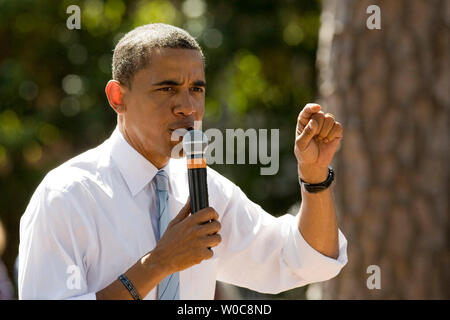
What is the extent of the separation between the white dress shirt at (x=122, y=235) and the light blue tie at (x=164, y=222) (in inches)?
1.8

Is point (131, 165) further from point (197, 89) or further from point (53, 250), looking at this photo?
point (53, 250)

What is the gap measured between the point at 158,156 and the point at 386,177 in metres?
2.36

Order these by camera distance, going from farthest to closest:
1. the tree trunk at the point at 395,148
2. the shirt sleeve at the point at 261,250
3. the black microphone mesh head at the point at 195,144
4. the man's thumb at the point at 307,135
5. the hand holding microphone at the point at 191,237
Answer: the tree trunk at the point at 395,148
the shirt sleeve at the point at 261,250
the man's thumb at the point at 307,135
the black microphone mesh head at the point at 195,144
the hand holding microphone at the point at 191,237

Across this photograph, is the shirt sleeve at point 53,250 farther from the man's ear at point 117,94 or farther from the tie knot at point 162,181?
the man's ear at point 117,94

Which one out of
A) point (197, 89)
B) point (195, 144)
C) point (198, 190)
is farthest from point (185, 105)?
point (198, 190)

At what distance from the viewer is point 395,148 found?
487 centimetres

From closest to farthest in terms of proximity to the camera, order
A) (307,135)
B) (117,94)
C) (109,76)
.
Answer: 1. (307,135)
2. (117,94)
3. (109,76)

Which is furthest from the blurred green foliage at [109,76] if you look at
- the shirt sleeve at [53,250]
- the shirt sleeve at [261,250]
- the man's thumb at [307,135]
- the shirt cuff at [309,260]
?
the shirt sleeve at [53,250]

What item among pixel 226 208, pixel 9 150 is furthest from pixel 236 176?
pixel 226 208

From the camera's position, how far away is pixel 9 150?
8805 millimetres

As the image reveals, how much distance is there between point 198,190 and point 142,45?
Result: 74 cm

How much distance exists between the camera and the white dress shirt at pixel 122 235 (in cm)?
251

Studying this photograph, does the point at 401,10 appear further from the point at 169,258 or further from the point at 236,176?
the point at 236,176

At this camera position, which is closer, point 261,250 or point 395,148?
point 261,250
